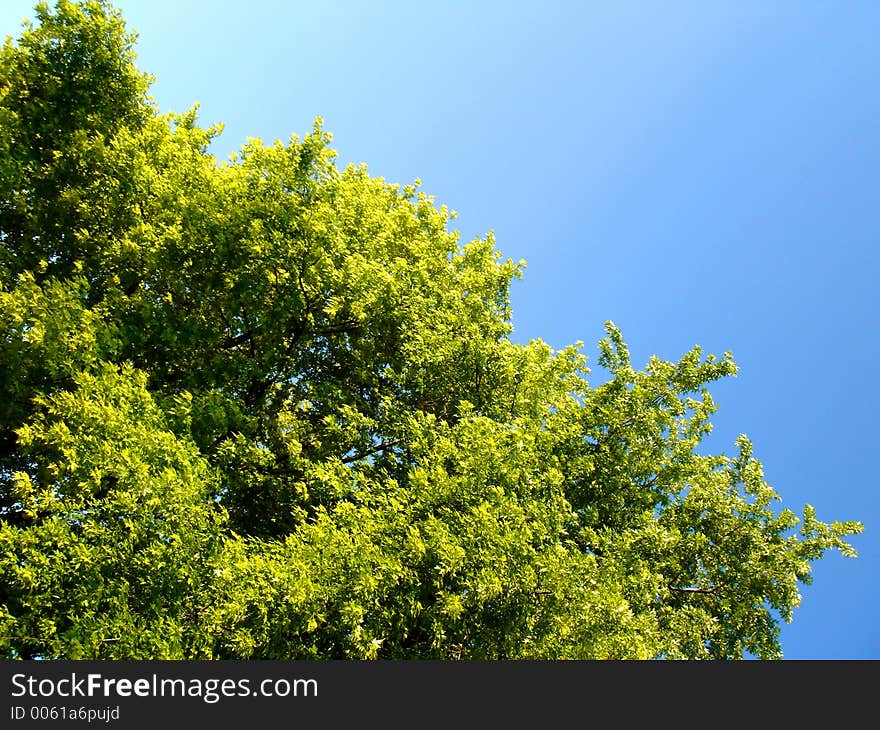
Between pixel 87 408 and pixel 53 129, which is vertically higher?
pixel 53 129

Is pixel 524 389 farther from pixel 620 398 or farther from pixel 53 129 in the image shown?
pixel 53 129

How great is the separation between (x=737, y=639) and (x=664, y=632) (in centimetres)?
395

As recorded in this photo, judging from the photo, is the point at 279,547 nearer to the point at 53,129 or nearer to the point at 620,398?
the point at 620,398

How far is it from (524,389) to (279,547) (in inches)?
321

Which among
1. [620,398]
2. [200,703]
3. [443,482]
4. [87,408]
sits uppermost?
[620,398]

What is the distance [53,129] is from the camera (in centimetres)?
1455

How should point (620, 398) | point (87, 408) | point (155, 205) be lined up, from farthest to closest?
point (620, 398) < point (155, 205) < point (87, 408)

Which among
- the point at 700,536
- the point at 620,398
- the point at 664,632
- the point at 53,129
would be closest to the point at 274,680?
the point at 664,632

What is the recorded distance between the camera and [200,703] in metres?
8.66

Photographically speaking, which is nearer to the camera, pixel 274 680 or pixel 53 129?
pixel 274 680

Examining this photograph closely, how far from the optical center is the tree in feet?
33.4

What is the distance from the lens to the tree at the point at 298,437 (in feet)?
33.4

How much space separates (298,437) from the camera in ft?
55.8

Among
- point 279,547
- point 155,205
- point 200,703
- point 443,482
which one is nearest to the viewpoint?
point 200,703
